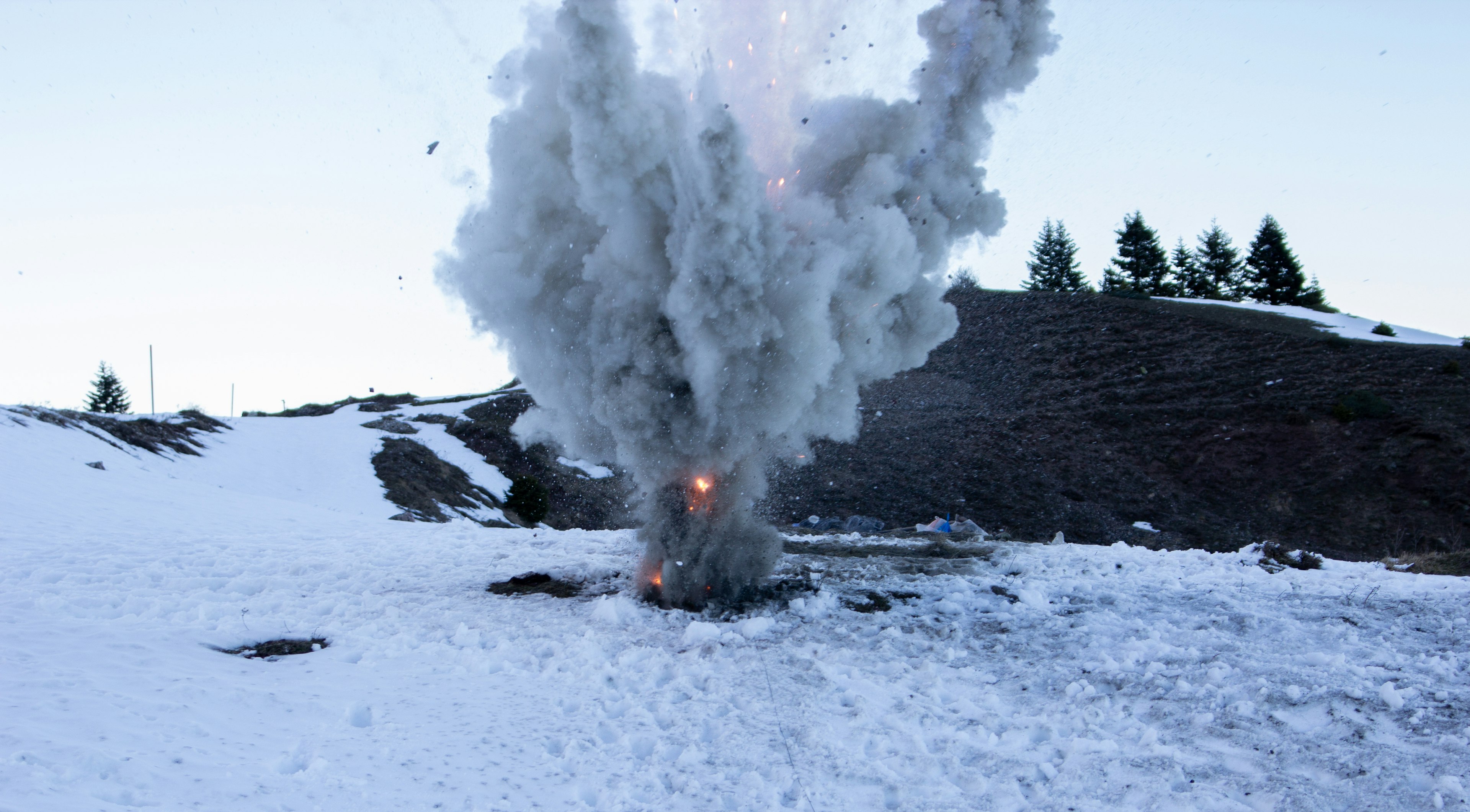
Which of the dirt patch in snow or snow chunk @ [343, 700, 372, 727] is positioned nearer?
snow chunk @ [343, 700, 372, 727]

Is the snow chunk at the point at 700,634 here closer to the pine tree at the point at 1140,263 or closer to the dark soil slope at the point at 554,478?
the dark soil slope at the point at 554,478

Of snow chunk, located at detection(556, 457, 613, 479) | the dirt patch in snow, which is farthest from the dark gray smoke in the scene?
snow chunk, located at detection(556, 457, 613, 479)

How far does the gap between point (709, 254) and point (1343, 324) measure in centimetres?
5295

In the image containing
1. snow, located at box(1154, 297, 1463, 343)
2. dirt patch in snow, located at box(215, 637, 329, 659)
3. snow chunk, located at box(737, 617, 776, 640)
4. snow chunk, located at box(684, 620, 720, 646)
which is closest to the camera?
dirt patch in snow, located at box(215, 637, 329, 659)

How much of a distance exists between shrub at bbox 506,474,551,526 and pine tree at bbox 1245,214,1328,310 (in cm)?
5844

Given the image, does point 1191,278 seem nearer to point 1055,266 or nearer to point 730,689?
point 1055,266

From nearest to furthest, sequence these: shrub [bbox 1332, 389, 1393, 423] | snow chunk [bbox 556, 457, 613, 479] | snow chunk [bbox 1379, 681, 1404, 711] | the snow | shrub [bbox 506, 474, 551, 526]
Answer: snow chunk [bbox 1379, 681, 1404, 711], shrub [bbox 506, 474, 551, 526], shrub [bbox 1332, 389, 1393, 423], snow chunk [bbox 556, 457, 613, 479], the snow

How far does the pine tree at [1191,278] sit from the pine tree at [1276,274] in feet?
10.4

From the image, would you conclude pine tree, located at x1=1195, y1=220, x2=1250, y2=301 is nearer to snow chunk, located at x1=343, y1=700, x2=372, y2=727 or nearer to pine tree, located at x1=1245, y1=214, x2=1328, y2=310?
pine tree, located at x1=1245, y1=214, x2=1328, y2=310

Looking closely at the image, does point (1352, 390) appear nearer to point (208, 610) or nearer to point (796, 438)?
point (796, 438)

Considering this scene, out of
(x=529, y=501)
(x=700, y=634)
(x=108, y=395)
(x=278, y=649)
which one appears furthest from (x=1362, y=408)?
(x=108, y=395)

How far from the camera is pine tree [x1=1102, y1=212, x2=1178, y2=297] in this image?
65.0 meters

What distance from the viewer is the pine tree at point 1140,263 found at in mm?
65000

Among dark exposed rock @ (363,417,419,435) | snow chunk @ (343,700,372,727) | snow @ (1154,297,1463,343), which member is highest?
snow @ (1154,297,1463,343)
